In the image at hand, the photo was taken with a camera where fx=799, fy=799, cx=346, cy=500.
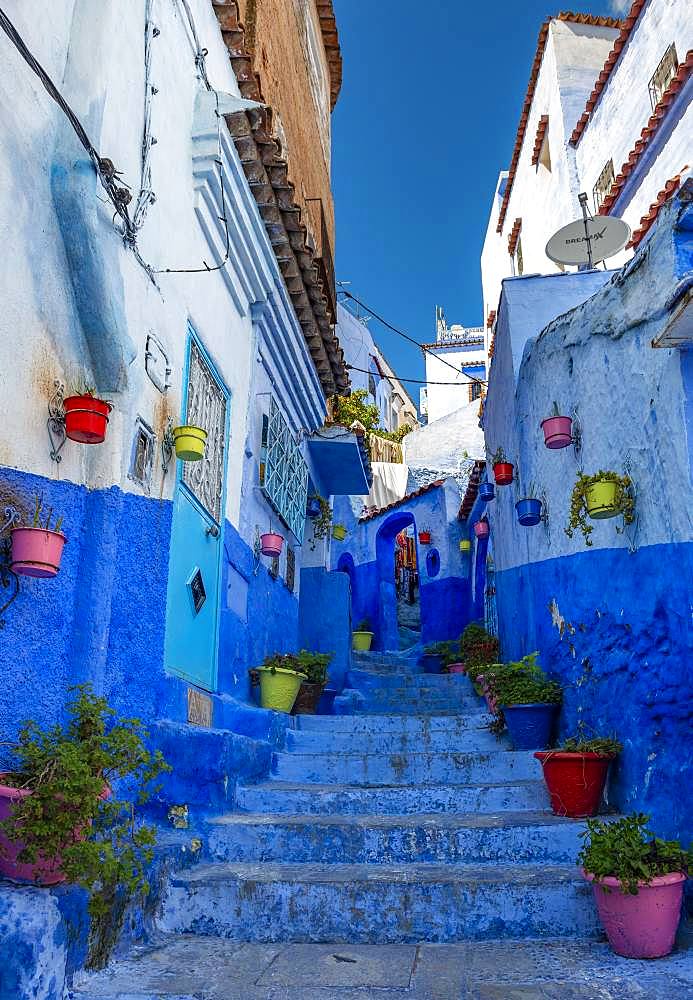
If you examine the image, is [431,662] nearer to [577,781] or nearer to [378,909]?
[577,781]

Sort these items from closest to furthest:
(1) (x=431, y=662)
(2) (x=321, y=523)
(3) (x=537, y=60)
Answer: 1. (2) (x=321, y=523)
2. (1) (x=431, y=662)
3. (3) (x=537, y=60)

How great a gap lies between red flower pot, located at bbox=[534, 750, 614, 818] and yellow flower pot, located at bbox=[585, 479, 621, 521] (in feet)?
5.21

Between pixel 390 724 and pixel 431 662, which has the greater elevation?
pixel 431 662

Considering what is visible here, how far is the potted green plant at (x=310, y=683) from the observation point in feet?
28.0

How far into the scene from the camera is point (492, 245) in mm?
24188

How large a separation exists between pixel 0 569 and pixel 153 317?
239cm

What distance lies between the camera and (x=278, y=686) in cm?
769

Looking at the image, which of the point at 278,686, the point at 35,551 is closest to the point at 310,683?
the point at 278,686

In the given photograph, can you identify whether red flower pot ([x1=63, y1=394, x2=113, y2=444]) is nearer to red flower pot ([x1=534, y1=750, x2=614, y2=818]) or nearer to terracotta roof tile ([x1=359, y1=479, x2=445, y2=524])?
red flower pot ([x1=534, y1=750, x2=614, y2=818])

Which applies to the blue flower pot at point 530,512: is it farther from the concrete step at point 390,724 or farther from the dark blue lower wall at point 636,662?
the concrete step at point 390,724

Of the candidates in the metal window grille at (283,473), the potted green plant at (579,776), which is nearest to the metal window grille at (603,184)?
the metal window grille at (283,473)

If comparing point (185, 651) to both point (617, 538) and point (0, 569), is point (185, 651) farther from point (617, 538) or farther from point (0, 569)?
point (617, 538)

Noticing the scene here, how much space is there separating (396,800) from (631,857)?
206cm

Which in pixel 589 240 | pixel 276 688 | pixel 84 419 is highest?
pixel 589 240
